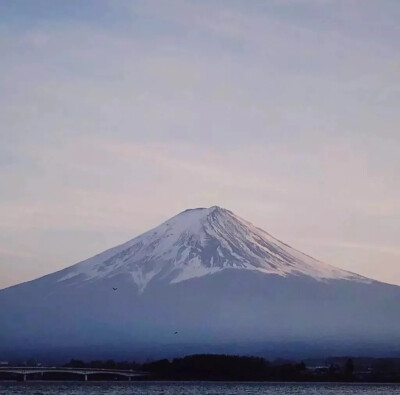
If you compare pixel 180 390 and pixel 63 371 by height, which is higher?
pixel 63 371

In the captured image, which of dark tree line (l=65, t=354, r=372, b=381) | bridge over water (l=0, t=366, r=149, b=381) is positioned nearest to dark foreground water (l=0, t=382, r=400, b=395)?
dark tree line (l=65, t=354, r=372, b=381)

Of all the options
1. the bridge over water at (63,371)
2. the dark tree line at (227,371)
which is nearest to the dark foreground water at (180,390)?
the dark tree line at (227,371)

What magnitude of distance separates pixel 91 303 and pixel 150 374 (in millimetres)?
54934

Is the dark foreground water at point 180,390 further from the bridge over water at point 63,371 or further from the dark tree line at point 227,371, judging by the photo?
the bridge over water at point 63,371

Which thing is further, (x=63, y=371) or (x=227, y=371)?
(x=227, y=371)

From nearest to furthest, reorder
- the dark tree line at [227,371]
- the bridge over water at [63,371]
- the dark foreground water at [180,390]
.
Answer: the dark foreground water at [180,390], the bridge over water at [63,371], the dark tree line at [227,371]

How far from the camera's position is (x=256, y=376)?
217ft

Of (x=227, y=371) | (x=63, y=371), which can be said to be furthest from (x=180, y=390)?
(x=227, y=371)

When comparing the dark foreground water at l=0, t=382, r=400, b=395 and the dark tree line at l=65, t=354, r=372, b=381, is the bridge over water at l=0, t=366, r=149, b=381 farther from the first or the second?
the dark foreground water at l=0, t=382, r=400, b=395

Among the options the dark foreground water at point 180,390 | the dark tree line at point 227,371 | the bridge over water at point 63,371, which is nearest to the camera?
the dark foreground water at point 180,390

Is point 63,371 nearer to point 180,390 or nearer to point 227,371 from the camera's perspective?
point 227,371

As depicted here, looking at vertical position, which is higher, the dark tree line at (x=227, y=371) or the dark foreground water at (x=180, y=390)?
the dark tree line at (x=227, y=371)

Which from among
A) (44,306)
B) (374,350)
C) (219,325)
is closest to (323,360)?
(374,350)

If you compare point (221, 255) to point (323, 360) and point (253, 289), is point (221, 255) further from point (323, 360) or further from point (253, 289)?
point (323, 360)
